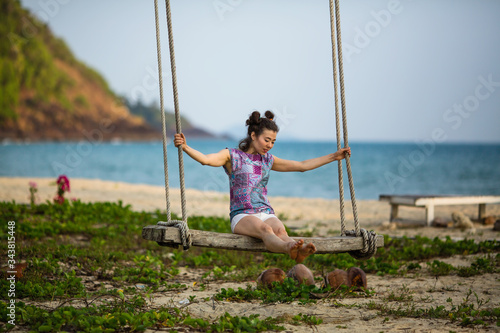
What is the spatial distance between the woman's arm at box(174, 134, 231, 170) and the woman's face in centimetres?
26

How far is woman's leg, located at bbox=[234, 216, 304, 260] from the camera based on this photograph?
3.39 metres

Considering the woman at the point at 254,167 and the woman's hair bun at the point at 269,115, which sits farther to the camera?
the woman's hair bun at the point at 269,115

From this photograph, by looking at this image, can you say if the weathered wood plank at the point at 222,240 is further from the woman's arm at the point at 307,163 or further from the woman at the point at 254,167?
the woman's arm at the point at 307,163

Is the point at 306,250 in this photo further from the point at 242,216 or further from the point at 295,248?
the point at 242,216

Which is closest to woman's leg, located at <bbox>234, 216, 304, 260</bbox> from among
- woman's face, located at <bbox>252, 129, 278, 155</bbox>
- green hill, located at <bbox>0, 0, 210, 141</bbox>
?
woman's face, located at <bbox>252, 129, 278, 155</bbox>

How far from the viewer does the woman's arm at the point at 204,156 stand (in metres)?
3.62

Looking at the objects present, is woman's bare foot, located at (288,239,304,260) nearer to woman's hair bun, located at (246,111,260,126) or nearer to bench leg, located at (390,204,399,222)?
woman's hair bun, located at (246,111,260,126)

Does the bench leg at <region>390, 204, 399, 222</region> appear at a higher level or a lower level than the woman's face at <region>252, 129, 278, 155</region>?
lower

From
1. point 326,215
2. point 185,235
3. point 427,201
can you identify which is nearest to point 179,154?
point 185,235

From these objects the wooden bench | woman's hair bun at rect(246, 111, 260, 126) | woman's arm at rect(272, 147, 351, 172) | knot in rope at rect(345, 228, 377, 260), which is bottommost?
knot in rope at rect(345, 228, 377, 260)

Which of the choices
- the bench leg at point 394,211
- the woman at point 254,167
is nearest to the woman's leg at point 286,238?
the woman at point 254,167

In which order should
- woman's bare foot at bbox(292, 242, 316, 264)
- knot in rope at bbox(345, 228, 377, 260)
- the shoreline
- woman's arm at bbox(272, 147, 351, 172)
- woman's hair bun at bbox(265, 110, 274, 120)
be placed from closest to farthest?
1. woman's bare foot at bbox(292, 242, 316, 264)
2. knot in rope at bbox(345, 228, 377, 260)
3. woman's arm at bbox(272, 147, 351, 172)
4. woman's hair bun at bbox(265, 110, 274, 120)
5. the shoreline

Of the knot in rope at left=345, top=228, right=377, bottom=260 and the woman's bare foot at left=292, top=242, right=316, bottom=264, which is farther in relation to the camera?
the knot in rope at left=345, top=228, right=377, bottom=260

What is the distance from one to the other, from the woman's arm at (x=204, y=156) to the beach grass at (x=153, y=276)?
1.01 meters
